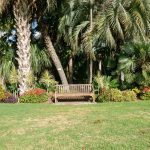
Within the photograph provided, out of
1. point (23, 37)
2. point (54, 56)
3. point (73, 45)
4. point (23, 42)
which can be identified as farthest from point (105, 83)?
point (23, 37)

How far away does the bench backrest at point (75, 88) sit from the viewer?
19.9 meters

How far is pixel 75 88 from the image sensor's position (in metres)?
20.3

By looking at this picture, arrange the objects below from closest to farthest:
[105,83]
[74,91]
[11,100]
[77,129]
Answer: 1. [77,129]
2. [11,100]
3. [105,83]
4. [74,91]

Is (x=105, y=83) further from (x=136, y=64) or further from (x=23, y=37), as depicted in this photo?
(x=23, y=37)

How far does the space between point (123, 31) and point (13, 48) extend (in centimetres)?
641

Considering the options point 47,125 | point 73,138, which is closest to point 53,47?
point 47,125

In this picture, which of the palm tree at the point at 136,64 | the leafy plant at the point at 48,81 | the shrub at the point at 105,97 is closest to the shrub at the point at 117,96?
the shrub at the point at 105,97

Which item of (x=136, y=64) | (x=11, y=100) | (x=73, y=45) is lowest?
(x=11, y=100)

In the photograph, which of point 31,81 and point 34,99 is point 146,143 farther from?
point 31,81

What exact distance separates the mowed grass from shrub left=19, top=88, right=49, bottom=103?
388 centimetres

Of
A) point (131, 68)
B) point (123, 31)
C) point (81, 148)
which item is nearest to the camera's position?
point (81, 148)

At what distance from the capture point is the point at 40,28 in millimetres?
22828

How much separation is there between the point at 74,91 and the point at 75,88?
0.20 m

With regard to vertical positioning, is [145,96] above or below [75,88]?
below
